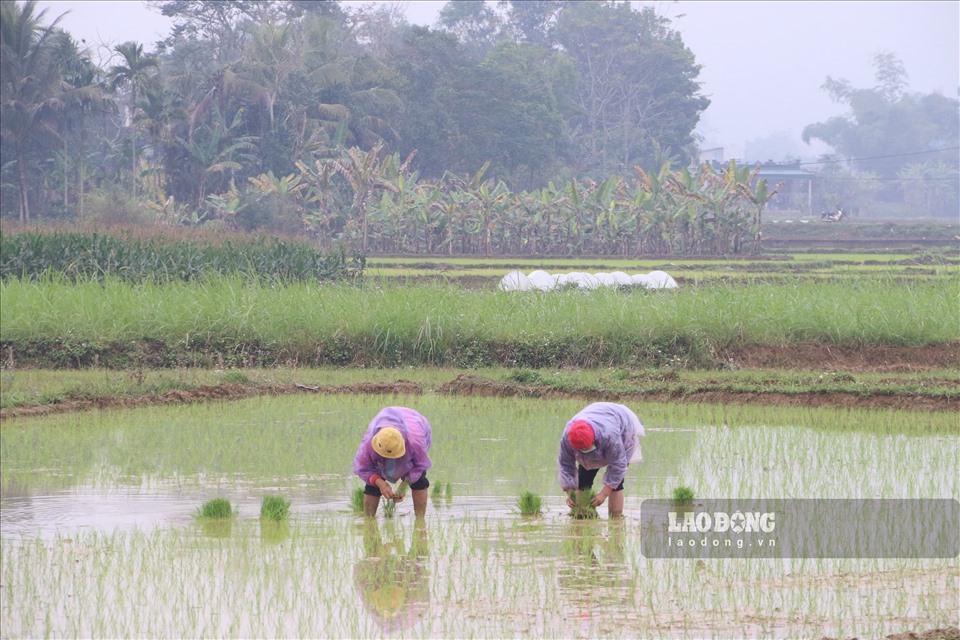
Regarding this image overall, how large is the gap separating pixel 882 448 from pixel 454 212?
24763 millimetres

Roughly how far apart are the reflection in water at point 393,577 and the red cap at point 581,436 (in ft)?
3.06

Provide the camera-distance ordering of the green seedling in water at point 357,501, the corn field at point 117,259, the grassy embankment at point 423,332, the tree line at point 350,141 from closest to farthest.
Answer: the green seedling in water at point 357,501 < the grassy embankment at point 423,332 < the corn field at point 117,259 < the tree line at point 350,141

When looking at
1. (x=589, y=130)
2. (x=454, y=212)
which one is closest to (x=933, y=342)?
(x=454, y=212)

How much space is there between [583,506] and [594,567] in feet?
2.72

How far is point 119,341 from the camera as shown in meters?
12.6

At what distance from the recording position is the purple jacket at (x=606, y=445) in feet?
20.1

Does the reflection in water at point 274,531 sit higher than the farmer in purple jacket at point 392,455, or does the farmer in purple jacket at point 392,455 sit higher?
Answer: the farmer in purple jacket at point 392,455

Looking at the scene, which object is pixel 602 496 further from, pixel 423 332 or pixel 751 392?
pixel 423 332

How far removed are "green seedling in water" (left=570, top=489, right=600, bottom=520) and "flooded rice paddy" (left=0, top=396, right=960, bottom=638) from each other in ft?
0.18

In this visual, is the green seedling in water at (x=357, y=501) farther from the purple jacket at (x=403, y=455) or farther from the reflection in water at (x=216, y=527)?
the reflection in water at (x=216, y=527)

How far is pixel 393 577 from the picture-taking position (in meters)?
5.56

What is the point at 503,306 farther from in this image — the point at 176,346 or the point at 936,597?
the point at 936,597

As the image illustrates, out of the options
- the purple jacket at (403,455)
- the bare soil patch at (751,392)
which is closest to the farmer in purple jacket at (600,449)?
the purple jacket at (403,455)

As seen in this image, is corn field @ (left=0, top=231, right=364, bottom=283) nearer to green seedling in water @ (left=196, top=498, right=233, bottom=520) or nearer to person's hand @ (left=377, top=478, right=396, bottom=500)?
green seedling in water @ (left=196, top=498, right=233, bottom=520)
